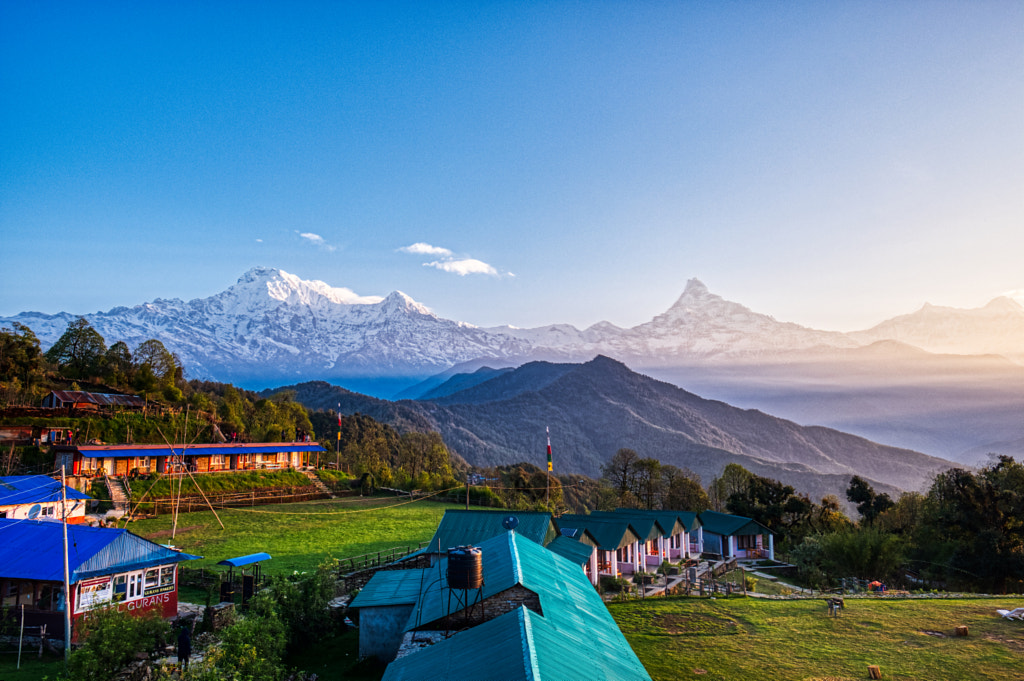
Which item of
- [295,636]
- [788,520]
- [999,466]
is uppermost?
[999,466]

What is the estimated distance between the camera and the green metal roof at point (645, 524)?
1363 inches

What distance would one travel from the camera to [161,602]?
19.4 meters

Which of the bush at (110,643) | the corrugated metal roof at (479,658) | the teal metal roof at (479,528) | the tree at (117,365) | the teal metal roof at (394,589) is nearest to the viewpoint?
the corrugated metal roof at (479,658)

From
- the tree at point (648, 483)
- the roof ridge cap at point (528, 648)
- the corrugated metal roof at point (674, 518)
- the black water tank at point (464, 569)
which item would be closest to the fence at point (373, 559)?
the black water tank at point (464, 569)

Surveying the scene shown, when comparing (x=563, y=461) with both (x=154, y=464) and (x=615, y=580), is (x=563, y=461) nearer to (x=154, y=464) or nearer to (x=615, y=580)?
(x=154, y=464)

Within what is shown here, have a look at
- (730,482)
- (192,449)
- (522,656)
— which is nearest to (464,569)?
(522,656)

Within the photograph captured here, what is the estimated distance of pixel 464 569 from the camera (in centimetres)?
1274

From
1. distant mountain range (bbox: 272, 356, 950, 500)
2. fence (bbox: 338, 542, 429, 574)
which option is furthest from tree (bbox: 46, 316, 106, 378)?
distant mountain range (bbox: 272, 356, 950, 500)

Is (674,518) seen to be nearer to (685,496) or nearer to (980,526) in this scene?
(980,526)

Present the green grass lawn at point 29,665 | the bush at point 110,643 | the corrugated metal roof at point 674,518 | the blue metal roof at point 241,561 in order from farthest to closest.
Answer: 1. the corrugated metal roof at point 674,518
2. the blue metal roof at point 241,561
3. the green grass lawn at point 29,665
4. the bush at point 110,643

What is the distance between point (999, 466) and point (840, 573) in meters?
15.0

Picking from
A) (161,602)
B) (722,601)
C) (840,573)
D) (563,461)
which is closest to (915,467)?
(563,461)

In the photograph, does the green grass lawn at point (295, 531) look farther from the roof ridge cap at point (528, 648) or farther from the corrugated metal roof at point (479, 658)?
the roof ridge cap at point (528, 648)

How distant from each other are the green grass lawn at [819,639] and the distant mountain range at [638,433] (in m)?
106
